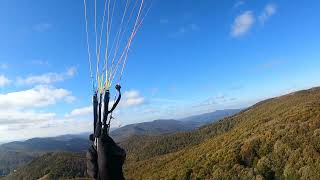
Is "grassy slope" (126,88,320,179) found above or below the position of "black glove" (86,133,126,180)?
below

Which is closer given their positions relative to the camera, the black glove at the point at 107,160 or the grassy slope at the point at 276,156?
the black glove at the point at 107,160

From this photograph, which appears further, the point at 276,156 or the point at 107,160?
the point at 276,156

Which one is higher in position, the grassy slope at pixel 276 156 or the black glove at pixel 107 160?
the black glove at pixel 107 160

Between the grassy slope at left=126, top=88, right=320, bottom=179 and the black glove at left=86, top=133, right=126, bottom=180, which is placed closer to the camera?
the black glove at left=86, top=133, right=126, bottom=180

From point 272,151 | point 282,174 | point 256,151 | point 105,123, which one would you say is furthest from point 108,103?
point 256,151

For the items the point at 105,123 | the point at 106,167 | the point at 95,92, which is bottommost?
the point at 106,167

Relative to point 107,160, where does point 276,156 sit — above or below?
below

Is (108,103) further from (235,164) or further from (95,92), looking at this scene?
(235,164)

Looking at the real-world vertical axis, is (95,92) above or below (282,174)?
above
